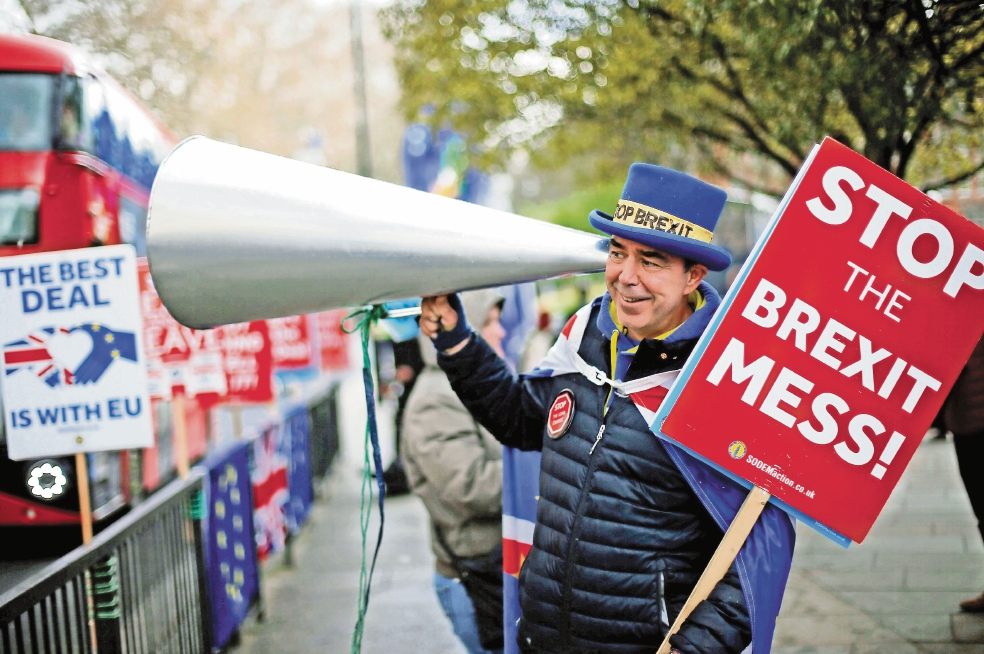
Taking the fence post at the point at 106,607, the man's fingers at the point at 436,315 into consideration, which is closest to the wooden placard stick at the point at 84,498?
the fence post at the point at 106,607

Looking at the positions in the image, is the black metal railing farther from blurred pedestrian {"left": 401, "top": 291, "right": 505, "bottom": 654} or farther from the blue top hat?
the blue top hat

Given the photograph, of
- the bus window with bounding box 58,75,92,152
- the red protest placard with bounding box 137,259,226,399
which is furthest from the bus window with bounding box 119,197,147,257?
the red protest placard with bounding box 137,259,226,399

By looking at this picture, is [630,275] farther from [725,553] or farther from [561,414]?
[725,553]

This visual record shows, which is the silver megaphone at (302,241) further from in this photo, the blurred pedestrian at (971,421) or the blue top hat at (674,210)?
the blurred pedestrian at (971,421)

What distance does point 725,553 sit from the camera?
2.05 metres

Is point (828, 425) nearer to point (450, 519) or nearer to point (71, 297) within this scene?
point (450, 519)

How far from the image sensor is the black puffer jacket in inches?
82.9

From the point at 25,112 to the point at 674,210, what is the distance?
6289 millimetres

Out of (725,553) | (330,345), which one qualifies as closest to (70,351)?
(725,553)

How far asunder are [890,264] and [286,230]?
1.45 meters

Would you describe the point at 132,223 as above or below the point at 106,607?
above

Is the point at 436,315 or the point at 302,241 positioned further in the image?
the point at 436,315

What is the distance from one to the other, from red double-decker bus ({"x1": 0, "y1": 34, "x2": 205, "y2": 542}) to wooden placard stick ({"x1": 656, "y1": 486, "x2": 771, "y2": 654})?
534 cm

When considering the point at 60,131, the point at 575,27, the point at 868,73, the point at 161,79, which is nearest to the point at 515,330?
the point at 575,27
